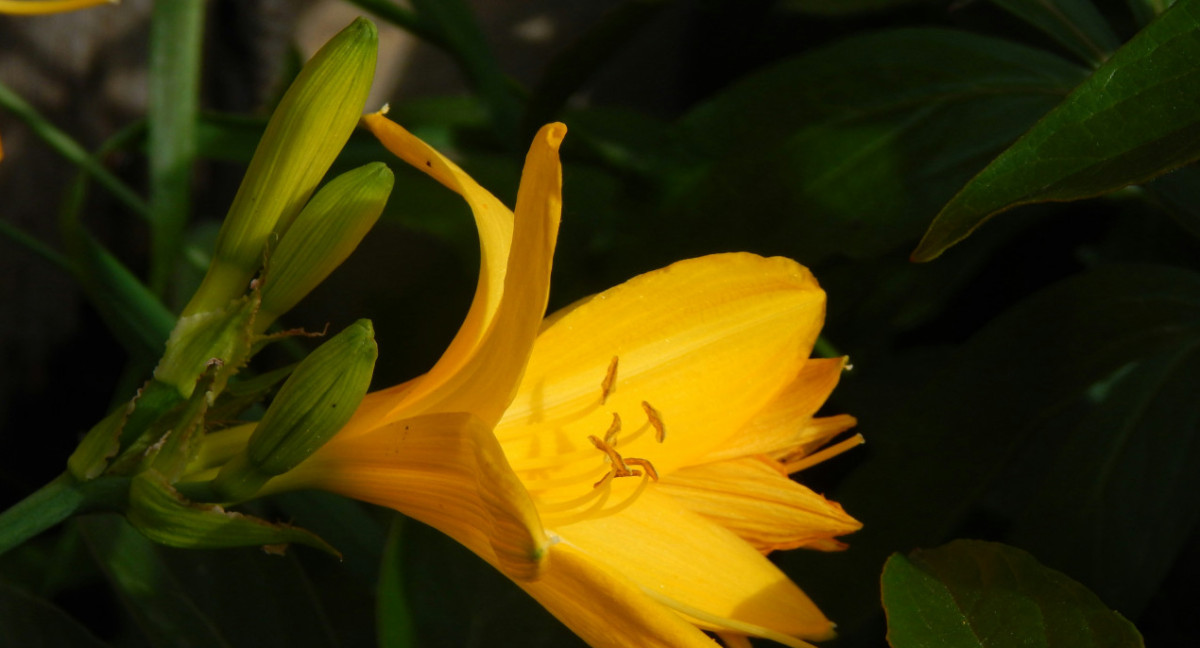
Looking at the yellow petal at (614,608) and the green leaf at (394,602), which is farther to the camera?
the green leaf at (394,602)

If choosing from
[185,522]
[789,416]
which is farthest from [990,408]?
[185,522]

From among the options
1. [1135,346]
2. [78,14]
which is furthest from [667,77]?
[1135,346]

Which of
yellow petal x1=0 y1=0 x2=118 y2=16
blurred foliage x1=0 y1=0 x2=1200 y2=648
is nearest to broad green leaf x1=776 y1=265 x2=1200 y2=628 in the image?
blurred foliage x1=0 y1=0 x2=1200 y2=648

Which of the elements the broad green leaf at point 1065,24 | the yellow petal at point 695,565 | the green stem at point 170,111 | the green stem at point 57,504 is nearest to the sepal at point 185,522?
the green stem at point 57,504

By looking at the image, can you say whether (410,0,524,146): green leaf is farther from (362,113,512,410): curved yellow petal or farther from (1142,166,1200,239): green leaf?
(1142,166,1200,239): green leaf

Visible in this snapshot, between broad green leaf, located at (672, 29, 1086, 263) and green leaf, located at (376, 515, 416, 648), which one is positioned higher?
broad green leaf, located at (672, 29, 1086, 263)

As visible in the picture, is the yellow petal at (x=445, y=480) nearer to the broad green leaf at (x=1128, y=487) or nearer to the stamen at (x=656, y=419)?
the stamen at (x=656, y=419)
